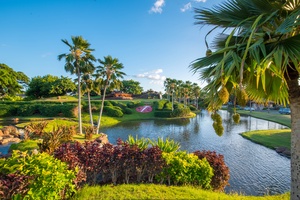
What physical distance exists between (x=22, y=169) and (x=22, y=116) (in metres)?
31.3

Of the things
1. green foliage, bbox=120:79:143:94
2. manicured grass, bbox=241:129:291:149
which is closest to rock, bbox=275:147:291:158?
manicured grass, bbox=241:129:291:149

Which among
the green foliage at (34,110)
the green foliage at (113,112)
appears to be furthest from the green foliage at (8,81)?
the green foliage at (113,112)

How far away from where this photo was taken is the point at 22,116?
96.9ft

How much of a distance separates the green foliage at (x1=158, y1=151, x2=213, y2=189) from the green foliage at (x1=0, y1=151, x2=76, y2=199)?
2986 millimetres

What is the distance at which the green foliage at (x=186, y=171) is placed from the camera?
578 centimetres

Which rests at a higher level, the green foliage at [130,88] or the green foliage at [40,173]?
the green foliage at [130,88]

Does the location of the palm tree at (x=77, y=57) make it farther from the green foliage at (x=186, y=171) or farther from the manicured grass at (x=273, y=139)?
the manicured grass at (x=273, y=139)

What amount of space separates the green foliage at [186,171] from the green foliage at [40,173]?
299 centimetres

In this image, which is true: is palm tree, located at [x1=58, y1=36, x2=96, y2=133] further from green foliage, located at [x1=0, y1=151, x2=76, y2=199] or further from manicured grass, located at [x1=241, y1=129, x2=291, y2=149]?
manicured grass, located at [x1=241, y1=129, x2=291, y2=149]

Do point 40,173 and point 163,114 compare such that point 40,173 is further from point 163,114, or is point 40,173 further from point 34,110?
point 163,114

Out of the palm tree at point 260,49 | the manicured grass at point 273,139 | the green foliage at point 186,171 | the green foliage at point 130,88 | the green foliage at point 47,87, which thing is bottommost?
the manicured grass at point 273,139

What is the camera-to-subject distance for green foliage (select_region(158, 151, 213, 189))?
5.78m

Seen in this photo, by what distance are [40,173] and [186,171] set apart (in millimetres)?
4019

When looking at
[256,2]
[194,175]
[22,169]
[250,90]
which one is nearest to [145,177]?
[194,175]
